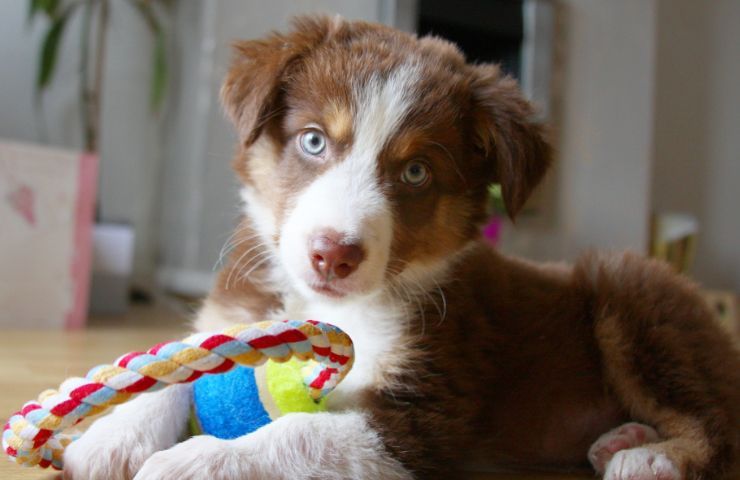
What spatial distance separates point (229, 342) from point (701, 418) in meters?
1.33

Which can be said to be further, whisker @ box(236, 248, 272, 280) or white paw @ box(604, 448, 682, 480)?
whisker @ box(236, 248, 272, 280)

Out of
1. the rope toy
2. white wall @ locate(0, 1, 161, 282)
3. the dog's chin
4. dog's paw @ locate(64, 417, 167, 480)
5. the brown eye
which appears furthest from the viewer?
white wall @ locate(0, 1, 161, 282)

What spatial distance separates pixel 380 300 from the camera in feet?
6.68

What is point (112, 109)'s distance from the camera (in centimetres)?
681

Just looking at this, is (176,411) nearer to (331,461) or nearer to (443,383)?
(331,461)

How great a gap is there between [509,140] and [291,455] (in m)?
1.00

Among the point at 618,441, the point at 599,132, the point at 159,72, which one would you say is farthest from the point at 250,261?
the point at 599,132

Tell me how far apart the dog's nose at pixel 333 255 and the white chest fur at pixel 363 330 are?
0.69 ft

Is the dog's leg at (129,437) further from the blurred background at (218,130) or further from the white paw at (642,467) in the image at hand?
the blurred background at (218,130)

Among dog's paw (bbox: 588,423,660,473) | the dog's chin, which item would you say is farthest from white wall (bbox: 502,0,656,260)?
the dog's chin

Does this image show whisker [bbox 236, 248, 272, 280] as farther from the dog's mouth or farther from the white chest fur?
the dog's mouth

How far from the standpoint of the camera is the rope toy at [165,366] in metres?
1.44

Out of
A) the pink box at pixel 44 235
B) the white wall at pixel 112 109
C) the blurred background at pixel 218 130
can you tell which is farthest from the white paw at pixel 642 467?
the white wall at pixel 112 109

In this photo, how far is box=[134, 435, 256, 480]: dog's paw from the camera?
1469 mm
